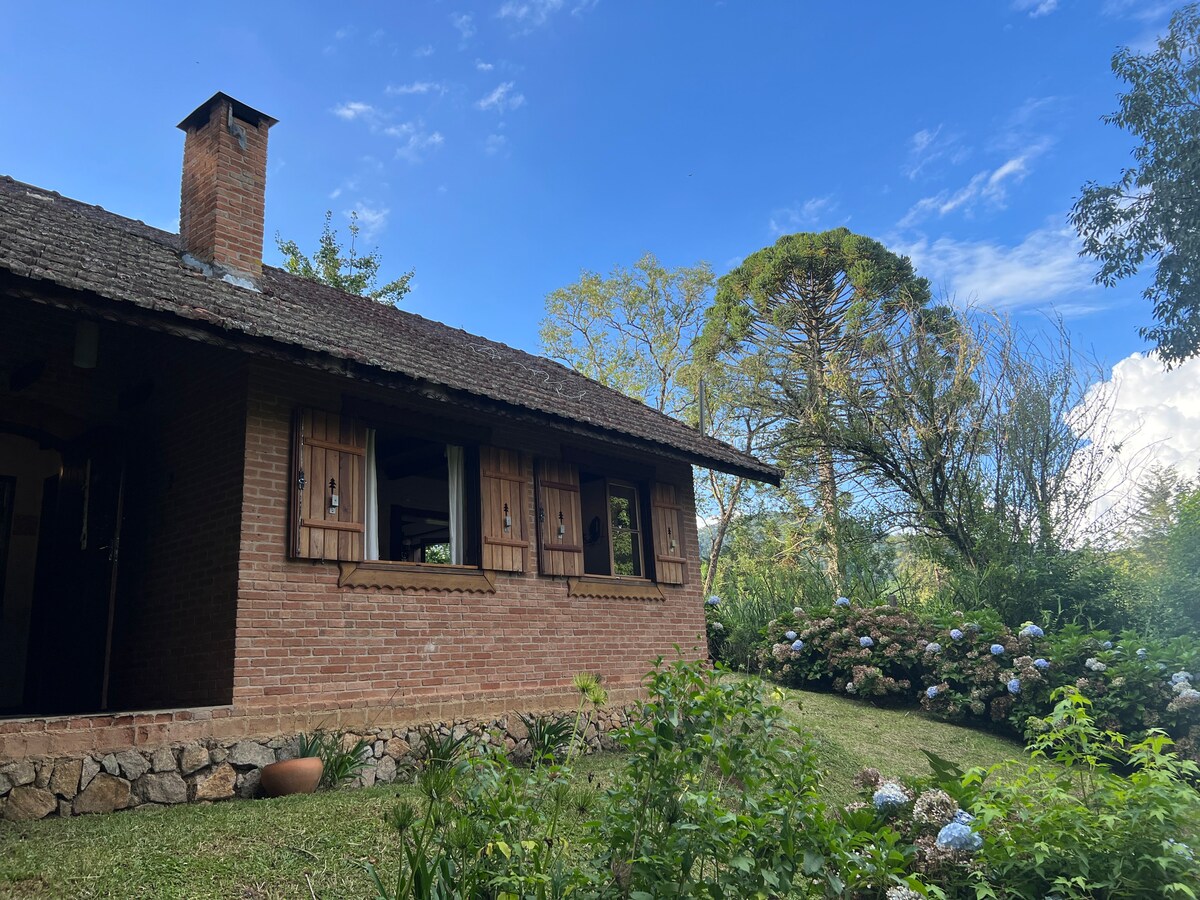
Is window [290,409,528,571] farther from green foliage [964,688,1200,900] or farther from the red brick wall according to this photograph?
green foliage [964,688,1200,900]

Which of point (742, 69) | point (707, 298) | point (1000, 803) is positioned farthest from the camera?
point (707, 298)

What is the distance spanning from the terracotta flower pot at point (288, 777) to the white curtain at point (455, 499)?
2.64 metres

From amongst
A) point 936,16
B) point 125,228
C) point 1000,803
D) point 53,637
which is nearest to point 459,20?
point 936,16

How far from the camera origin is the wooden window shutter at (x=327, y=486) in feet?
22.7

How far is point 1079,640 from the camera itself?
10.6 meters

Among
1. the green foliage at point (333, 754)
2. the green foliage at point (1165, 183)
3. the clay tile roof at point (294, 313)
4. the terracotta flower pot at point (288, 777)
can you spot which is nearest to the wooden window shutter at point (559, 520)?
the clay tile roof at point (294, 313)

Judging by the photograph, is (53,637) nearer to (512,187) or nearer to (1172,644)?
(1172,644)

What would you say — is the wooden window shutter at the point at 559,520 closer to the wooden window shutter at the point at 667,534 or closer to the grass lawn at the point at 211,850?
the wooden window shutter at the point at 667,534

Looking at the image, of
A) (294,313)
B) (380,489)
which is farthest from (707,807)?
(380,489)

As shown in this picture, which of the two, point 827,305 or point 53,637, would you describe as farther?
point 827,305

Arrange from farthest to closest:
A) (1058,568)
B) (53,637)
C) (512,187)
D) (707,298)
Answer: (707,298), (512,187), (1058,568), (53,637)

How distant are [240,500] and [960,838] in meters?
5.46

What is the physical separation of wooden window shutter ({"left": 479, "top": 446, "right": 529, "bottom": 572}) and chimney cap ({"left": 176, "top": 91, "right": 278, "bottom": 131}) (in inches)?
168

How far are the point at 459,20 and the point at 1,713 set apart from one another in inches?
557
